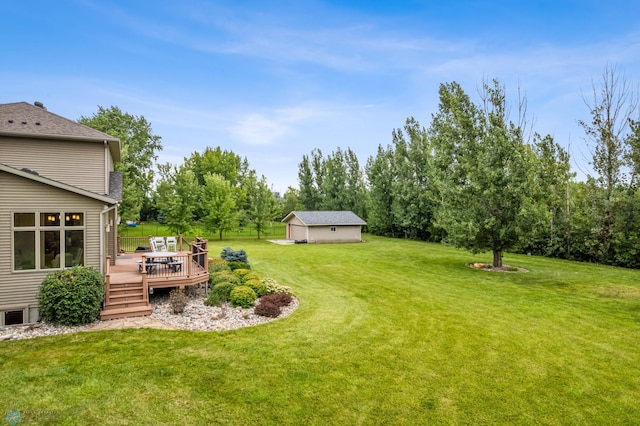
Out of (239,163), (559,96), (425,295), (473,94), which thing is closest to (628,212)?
(559,96)

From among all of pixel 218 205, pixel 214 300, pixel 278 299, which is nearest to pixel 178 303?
pixel 214 300

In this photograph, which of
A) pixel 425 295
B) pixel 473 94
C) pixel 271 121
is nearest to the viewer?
pixel 425 295

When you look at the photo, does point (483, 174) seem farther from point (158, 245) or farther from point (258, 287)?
point (158, 245)

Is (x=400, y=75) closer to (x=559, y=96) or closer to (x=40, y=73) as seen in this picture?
(x=559, y=96)

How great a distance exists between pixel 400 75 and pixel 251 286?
59.9ft

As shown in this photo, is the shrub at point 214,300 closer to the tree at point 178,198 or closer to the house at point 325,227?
the tree at point 178,198

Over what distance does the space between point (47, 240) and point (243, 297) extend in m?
5.35

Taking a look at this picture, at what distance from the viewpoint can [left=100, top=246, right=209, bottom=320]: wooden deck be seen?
930cm

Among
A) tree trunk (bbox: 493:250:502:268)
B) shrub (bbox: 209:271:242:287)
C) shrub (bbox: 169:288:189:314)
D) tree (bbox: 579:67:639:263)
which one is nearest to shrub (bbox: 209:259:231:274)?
shrub (bbox: 209:271:242:287)

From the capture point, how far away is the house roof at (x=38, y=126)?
11430 millimetres

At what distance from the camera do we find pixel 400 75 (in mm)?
23234

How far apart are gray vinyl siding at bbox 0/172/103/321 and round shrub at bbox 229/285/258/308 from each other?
14.2 ft

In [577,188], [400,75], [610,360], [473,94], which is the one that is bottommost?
[610,360]

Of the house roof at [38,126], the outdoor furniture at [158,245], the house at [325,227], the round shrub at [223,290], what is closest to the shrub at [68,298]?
the round shrub at [223,290]
